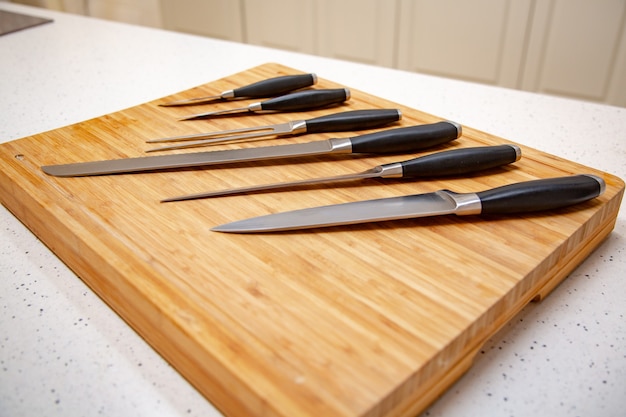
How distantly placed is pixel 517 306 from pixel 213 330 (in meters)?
0.26

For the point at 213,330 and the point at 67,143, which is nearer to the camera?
the point at 213,330

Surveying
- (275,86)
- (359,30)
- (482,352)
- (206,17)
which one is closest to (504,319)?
(482,352)

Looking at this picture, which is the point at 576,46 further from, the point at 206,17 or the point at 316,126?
the point at 206,17

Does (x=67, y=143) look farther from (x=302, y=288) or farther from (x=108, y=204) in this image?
(x=302, y=288)

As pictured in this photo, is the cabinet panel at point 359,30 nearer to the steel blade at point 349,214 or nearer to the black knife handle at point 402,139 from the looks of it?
the black knife handle at point 402,139

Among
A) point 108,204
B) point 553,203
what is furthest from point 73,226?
point 553,203

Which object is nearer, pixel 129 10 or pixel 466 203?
pixel 466 203

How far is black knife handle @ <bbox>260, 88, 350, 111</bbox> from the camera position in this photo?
77 cm

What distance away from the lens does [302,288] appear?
46 centimetres

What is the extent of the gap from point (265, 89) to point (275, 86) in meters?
0.02

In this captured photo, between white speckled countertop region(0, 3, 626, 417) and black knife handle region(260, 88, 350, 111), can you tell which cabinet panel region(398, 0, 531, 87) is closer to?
white speckled countertop region(0, 3, 626, 417)

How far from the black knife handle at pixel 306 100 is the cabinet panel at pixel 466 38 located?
1472 millimetres

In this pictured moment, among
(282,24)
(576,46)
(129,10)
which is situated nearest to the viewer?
(576,46)

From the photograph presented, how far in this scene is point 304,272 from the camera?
0.48m
